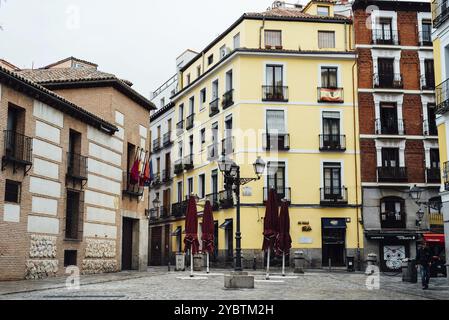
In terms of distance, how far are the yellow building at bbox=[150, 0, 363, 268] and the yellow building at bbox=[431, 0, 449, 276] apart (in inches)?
598

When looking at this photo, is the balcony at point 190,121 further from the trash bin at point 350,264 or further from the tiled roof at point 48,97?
the tiled roof at point 48,97

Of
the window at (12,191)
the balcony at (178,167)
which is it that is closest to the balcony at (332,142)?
the balcony at (178,167)

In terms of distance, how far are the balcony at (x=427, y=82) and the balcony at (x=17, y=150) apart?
25.9m

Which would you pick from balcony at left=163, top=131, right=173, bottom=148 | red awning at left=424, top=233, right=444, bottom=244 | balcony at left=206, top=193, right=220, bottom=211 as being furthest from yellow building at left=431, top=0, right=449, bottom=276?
balcony at left=163, top=131, right=173, bottom=148

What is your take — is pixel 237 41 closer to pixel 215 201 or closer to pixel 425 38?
pixel 215 201

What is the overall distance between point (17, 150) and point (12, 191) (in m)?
1.38

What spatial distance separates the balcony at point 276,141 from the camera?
36.1 meters

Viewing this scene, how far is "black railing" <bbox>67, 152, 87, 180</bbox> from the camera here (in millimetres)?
23219

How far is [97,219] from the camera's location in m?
25.0

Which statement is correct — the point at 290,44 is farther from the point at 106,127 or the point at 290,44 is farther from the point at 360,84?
the point at 106,127

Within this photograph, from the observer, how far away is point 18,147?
1959 cm

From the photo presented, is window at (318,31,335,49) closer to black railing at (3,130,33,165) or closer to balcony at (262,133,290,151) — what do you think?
balcony at (262,133,290,151)
